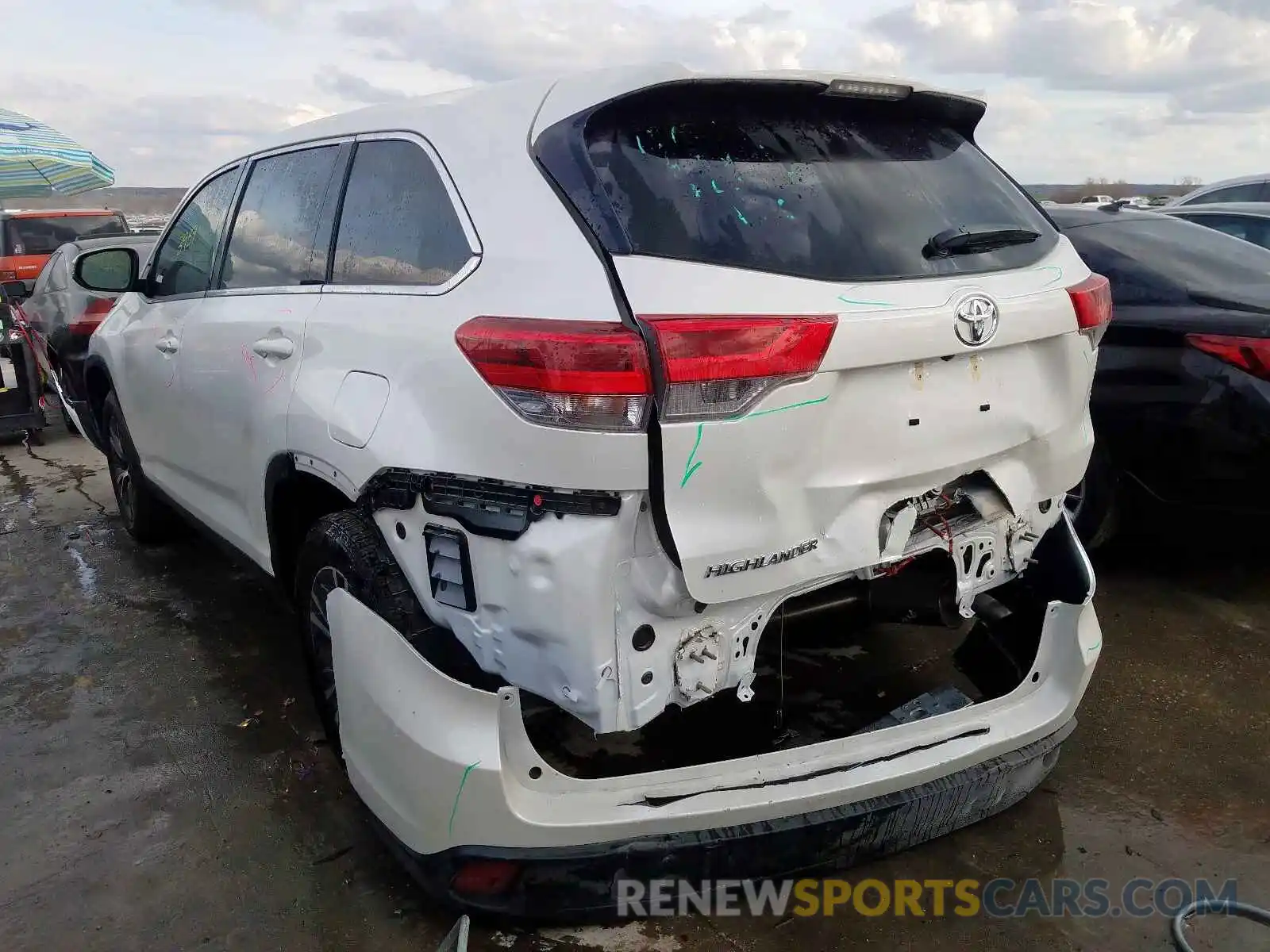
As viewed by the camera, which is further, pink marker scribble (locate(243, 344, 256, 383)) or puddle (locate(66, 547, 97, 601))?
puddle (locate(66, 547, 97, 601))

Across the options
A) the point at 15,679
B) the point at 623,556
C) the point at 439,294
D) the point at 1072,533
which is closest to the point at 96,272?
the point at 15,679

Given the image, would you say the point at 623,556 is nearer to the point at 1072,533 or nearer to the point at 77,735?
the point at 1072,533

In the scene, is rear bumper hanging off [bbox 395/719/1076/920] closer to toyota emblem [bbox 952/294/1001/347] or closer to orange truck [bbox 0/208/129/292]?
toyota emblem [bbox 952/294/1001/347]

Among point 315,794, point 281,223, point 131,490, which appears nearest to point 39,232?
point 131,490

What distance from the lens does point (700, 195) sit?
195 cm

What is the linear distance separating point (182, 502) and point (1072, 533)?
10.9 feet

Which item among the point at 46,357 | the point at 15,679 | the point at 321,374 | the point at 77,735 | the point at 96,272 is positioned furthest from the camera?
the point at 46,357

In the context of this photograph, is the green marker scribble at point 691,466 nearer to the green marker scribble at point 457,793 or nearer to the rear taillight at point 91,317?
the green marker scribble at point 457,793

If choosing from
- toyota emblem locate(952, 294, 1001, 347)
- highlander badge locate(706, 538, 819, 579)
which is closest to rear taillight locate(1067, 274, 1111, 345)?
toyota emblem locate(952, 294, 1001, 347)

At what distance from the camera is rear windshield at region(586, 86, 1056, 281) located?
1908mm

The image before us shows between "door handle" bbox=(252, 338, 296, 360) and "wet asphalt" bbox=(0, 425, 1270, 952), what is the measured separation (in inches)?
49.5

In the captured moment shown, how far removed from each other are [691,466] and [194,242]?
2.78 metres

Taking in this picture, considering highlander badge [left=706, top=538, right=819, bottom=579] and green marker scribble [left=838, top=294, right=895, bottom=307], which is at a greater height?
green marker scribble [left=838, top=294, right=895, bottom=307]

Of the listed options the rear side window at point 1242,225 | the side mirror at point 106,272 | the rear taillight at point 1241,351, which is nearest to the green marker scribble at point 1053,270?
the rear taillight at point 1241,351
